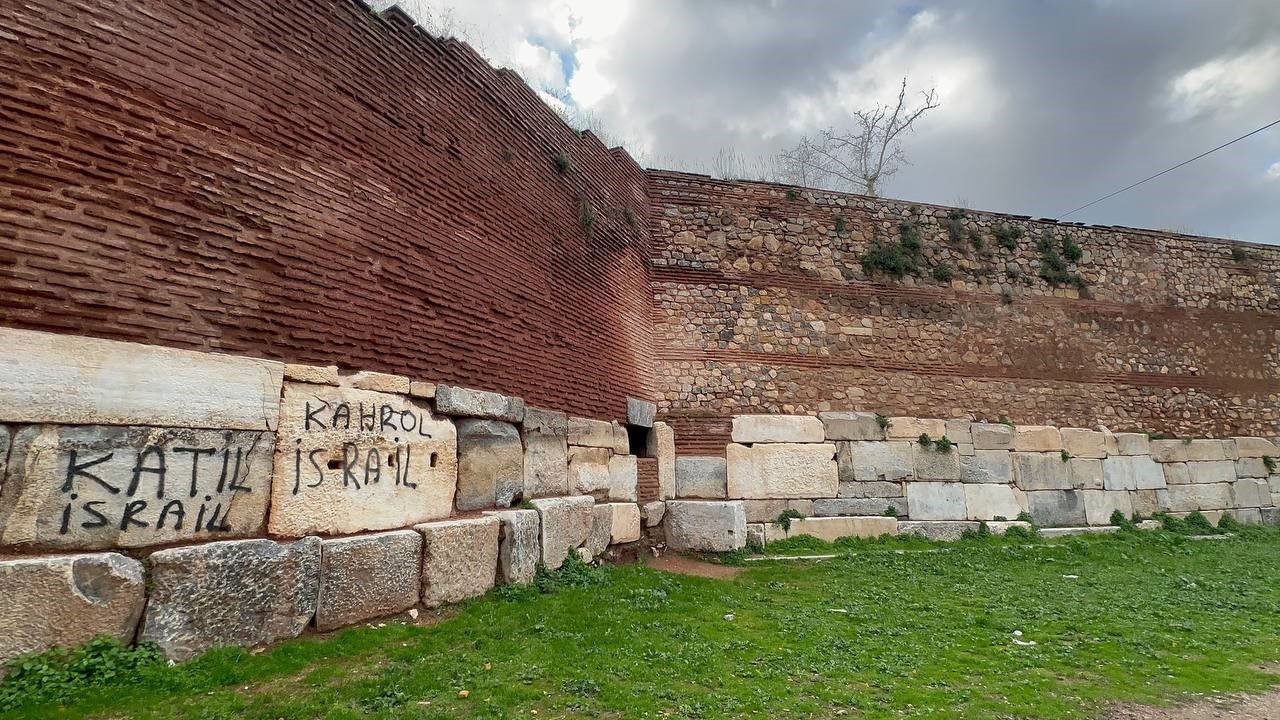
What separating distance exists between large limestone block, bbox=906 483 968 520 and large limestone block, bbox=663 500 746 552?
9.44ft

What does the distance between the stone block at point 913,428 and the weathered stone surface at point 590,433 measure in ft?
15.1

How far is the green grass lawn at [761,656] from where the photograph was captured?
379 cm

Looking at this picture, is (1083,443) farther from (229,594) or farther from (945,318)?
(229,594)

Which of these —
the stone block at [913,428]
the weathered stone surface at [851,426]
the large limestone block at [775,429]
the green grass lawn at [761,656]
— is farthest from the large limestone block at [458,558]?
the stone block at [913,428]

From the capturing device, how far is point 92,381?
380 cm

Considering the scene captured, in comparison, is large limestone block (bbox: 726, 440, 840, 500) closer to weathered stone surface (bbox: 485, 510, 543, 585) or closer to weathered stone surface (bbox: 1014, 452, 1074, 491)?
weathered stone surface (bbox: 1014, 452, 1074, 491)

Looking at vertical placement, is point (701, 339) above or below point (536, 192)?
below

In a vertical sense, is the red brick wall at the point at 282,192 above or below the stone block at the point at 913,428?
above

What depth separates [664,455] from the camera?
9.52m

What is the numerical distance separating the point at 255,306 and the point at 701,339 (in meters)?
6.70

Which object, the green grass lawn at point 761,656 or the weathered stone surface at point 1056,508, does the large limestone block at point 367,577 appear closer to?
the green grass lawn at point 761,656

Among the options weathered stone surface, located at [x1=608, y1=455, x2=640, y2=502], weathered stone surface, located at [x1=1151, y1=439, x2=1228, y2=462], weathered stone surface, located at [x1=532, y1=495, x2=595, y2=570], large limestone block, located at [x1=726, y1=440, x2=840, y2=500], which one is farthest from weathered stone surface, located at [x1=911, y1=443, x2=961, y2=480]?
weathered stone surface, located at [x1=532, y1=495, x2=595, y2=570]

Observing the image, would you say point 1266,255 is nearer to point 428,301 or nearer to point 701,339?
point 701,339

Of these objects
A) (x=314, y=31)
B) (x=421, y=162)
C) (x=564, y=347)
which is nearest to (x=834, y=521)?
(x=564, y=347)
